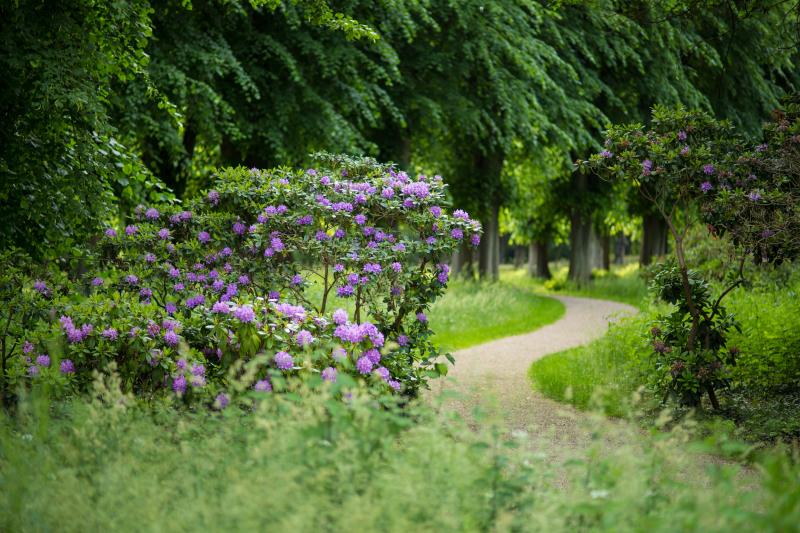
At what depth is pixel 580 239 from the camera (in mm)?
24031

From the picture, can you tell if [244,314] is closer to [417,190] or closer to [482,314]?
[417,190]

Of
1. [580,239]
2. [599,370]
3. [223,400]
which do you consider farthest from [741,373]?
[580,239]

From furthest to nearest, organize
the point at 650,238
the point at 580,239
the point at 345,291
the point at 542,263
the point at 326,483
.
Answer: the point at 542,263, the point at 650,238, the point at 580,239, the point at 345,291, the point at 326,483

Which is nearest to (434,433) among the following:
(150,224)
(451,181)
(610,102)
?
(150,224)

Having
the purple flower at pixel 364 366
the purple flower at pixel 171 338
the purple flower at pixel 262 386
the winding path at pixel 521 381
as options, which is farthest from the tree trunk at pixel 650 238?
the purple flower at pixel 262 386

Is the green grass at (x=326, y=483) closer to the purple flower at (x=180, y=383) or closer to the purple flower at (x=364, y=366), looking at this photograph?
the purple flower at (x=180, y=383)

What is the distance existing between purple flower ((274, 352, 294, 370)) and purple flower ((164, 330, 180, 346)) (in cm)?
70

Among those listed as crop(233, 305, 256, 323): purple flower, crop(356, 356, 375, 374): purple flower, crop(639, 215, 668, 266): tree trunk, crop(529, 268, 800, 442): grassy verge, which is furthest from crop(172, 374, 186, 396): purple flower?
crop(639, 215, 668, 266): tree trunk

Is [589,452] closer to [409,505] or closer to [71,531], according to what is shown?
[409,505]

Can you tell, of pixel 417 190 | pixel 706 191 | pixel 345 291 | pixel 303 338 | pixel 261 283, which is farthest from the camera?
pixel 261 283

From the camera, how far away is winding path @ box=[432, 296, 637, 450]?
6.70 metres

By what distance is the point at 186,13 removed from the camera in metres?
11.7

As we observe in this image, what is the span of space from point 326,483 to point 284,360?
5.71ft

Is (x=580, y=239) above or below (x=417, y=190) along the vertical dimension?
below
